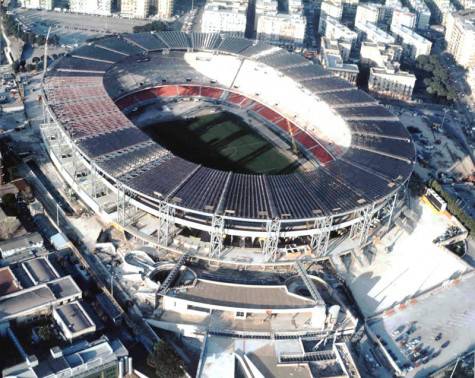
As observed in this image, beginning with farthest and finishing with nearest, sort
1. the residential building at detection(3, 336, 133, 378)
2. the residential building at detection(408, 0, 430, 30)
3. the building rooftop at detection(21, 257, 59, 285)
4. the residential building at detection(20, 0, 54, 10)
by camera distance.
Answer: the residential building at detection(408, 0, 430, 30) < the residential building at detection(20, 0, 54, 10) < the building rooftop at detection(21, 257, 59, 285) < the residential building at detection(3, 336, 133, 378)

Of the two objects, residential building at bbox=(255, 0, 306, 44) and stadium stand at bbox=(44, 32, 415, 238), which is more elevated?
residential building at bbox=(255, 0, 306, 44)

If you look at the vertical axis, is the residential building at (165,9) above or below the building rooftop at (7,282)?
above

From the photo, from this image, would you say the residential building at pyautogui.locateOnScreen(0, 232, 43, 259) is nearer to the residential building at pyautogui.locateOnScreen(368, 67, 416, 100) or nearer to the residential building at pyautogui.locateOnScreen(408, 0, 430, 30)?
the residential building at pyautogui.locateOnScreen(368, 67, 416, 100)

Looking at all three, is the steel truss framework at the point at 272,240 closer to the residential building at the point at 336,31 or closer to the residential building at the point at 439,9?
the residential building at the point at 336,31

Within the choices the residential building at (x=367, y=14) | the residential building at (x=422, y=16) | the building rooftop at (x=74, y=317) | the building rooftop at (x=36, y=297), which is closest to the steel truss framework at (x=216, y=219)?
the building rooftop at (x=36, y=297)

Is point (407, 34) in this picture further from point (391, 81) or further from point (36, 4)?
point (36, 4)

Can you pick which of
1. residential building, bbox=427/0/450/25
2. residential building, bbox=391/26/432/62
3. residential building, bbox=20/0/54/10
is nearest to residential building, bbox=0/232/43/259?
residential building, bbox=20/0/54/10

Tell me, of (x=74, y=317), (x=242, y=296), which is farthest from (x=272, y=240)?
(x=74, y=317)
